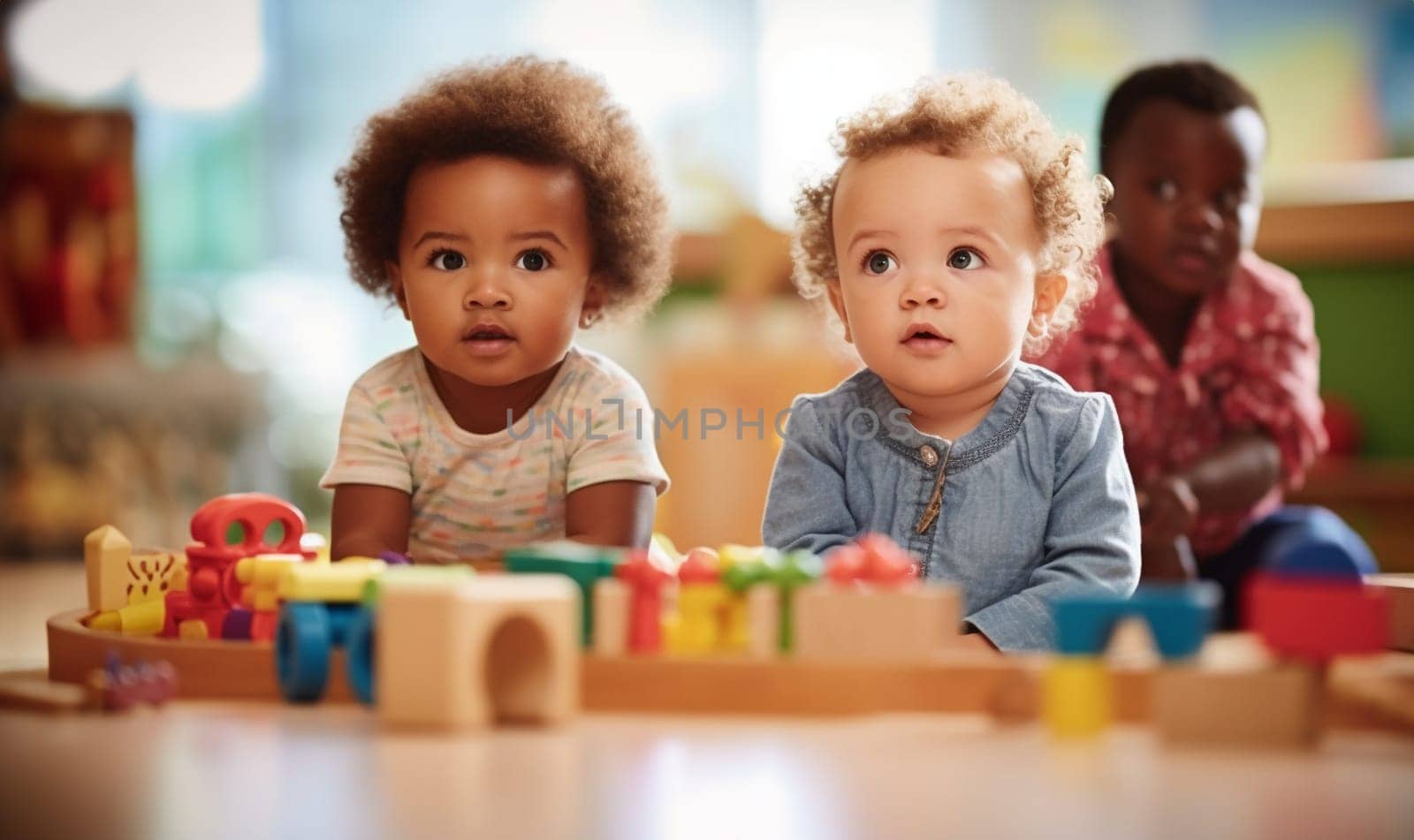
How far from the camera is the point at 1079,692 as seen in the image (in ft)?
2.38

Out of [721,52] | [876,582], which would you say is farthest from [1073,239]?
[721,52]

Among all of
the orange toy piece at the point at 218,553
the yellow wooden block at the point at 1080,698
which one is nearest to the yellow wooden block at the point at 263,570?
the orange toy piece at the point at 218,553

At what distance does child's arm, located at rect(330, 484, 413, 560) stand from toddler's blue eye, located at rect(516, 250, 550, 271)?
21 cm

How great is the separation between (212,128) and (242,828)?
11.5 ft

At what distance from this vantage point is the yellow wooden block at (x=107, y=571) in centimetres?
118

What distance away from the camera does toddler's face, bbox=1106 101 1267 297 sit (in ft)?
4.92

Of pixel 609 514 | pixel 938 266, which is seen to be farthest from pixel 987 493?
pixel 609 514

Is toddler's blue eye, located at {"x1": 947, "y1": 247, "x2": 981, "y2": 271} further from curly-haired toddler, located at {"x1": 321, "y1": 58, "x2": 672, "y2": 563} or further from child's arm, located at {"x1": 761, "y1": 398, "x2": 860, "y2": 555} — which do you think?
Result: curly-haired toddler, located at {"x1": 321, "y1": 58, "x2": 672, "y2": 563}

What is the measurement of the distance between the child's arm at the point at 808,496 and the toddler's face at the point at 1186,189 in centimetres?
50

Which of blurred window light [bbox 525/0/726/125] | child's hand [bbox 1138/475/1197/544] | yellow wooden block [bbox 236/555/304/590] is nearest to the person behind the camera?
yellow wooden block [bbox 236/555/304/590]

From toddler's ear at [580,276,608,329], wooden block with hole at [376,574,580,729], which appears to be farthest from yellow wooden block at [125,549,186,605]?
wooden block with hole at [376,574,580,729]

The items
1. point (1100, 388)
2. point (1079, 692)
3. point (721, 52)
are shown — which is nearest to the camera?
point (1079, 692)

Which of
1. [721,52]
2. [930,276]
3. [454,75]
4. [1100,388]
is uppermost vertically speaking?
[721,52]

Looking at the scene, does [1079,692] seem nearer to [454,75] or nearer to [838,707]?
[838,707]
